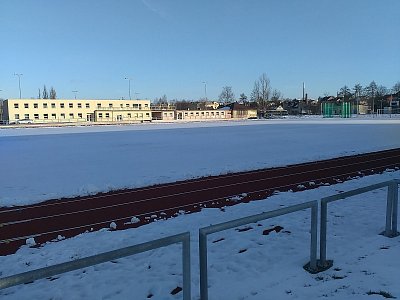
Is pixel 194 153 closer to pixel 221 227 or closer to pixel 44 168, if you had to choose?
pixel 44 168

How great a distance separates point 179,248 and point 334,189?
6.17m

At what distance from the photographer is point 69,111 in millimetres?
103000

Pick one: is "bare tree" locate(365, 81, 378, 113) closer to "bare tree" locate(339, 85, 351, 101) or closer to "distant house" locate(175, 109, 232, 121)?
"bare tree" locate(339, 85, 351, 101)

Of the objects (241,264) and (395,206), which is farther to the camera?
(395,206)

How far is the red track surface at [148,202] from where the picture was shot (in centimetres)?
789

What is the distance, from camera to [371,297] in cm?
417

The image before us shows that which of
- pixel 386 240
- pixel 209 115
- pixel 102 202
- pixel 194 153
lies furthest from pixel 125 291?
pixel 209 115

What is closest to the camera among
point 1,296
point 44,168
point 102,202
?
point 1,296

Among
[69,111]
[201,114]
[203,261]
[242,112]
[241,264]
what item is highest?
[69,111]

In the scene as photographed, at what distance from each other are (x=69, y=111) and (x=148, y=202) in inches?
3935

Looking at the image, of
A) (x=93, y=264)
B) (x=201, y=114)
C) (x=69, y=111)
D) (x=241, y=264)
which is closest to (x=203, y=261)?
(x=93, y=264)

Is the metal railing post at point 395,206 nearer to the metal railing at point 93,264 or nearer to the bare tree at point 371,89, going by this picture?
the metal railing at point 93,264

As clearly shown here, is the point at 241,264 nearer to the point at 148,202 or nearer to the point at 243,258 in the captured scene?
the point at 243,258

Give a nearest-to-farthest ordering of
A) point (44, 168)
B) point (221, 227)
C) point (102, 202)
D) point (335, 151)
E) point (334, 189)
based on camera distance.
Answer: point (221, 227) < point (102, 202) < point (334, 189) < point (44, 168) < point (335, 151)
